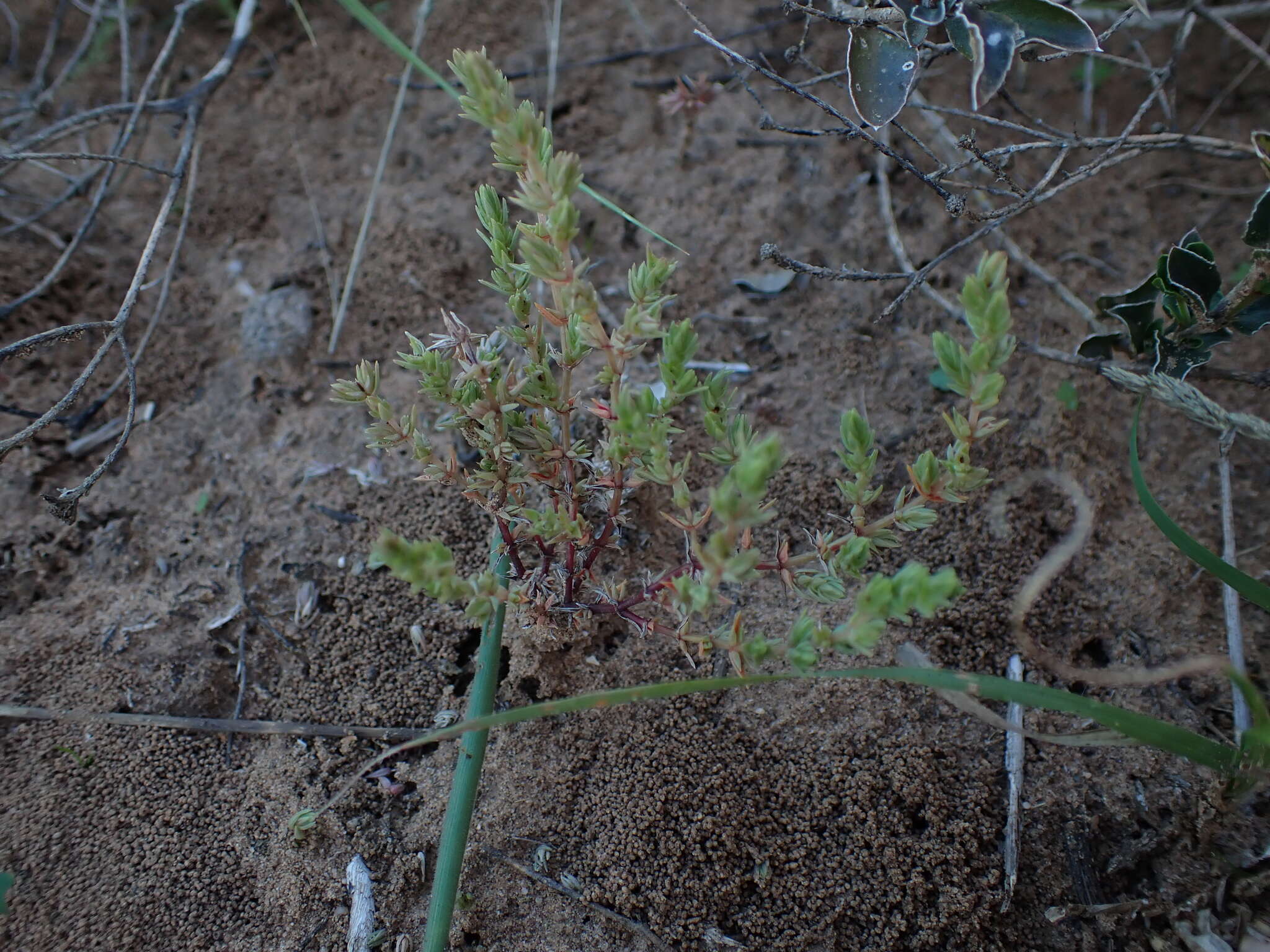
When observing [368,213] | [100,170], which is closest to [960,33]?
[368,213]

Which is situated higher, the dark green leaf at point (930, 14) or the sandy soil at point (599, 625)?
the dark green leaf at point (930, 14)

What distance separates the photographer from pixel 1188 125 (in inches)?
105

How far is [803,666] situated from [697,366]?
109 cm

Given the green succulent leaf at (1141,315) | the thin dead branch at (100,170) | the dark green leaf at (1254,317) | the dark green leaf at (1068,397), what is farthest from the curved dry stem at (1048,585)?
the thin dead branch at (100,170)

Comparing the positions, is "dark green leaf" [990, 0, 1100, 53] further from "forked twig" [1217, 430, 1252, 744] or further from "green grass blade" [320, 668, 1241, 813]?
"green grass blade" [320, 668, 1241, 813]

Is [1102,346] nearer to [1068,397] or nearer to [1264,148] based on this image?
[1068,397]

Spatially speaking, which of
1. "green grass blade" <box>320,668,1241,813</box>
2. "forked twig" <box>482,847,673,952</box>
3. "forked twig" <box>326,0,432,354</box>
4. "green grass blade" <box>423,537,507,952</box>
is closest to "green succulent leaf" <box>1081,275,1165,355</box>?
"green grass blade" <box>320,668,1241,813</box>

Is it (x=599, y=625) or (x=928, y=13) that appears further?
(x=599, y=625)

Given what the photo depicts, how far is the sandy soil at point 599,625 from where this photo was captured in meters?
1.52

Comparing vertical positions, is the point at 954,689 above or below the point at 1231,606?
above

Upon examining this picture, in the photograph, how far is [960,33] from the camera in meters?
1.54

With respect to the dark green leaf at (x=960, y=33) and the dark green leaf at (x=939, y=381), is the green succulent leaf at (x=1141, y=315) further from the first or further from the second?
the dark green leaf at (x=960, y=33)

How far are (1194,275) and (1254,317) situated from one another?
145 mm

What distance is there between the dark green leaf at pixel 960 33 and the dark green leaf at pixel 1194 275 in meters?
0.59
